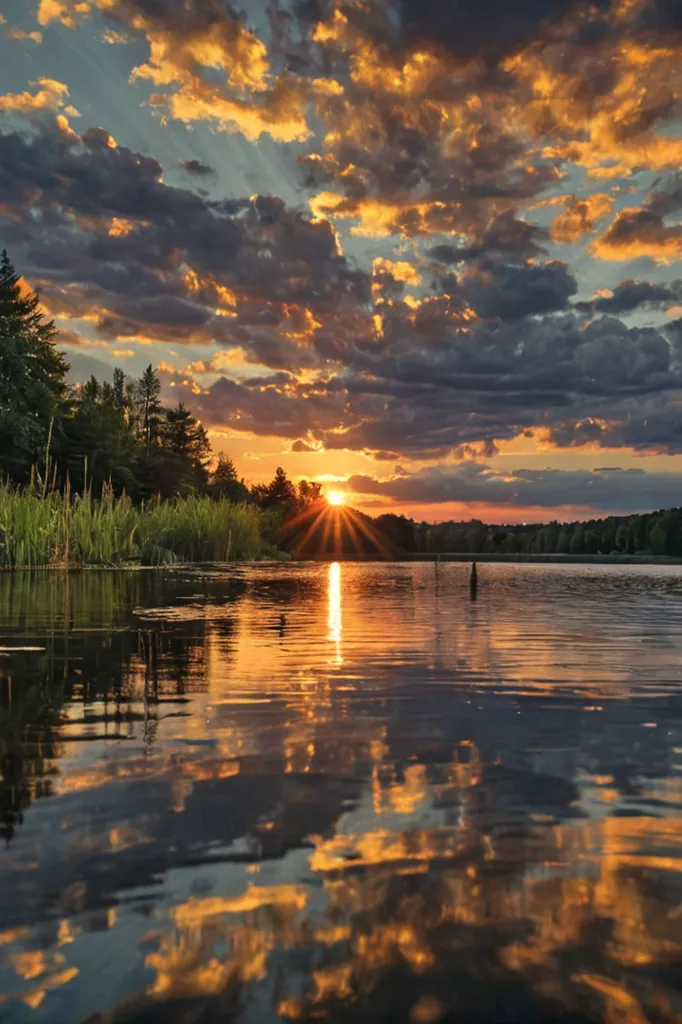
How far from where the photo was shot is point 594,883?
3.17m

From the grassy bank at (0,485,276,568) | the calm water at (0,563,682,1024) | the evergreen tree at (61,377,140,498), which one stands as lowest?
the calm water at (0,563,682,1024)

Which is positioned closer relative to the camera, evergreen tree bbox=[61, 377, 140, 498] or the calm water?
the calm water

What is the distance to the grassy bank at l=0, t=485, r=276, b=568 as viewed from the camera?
27.3 m

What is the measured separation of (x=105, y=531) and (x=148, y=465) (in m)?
58.2

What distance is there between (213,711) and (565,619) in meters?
10.5

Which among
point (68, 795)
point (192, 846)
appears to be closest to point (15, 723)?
point (68, 795)

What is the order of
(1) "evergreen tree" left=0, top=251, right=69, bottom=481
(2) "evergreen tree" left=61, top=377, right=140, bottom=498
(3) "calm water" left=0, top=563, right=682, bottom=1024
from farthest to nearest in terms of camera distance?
(2) "evergreen tree" left=61, top=377, right=140, bottom=498 < (1) "evergreen tree" left=0, top=251, right=69, bottom=481 < (3) "calm water" left=0, top=563, right=682, bottom=1024

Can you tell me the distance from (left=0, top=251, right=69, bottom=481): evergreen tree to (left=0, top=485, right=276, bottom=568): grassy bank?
2170 centimetres

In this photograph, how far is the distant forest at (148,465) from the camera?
6219cm

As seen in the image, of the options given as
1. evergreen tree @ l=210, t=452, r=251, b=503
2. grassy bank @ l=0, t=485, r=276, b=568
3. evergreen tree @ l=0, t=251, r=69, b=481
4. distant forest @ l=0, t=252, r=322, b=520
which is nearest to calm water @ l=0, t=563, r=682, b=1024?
grassy bank @ l=0, t=485, r=276, b=568

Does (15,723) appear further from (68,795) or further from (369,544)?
(369,544)

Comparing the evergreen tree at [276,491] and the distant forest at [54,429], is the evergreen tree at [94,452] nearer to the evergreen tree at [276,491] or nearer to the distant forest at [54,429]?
the distant forest at [54,429]

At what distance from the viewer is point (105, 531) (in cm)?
3041

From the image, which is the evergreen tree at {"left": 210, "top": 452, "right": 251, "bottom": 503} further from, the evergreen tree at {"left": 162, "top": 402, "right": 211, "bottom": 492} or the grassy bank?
the grassy bank
